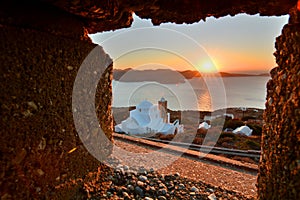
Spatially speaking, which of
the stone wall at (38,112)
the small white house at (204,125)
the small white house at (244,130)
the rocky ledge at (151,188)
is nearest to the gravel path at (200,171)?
the rocky ledge at (151,188)

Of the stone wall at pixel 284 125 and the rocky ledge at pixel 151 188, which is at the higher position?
the stone wall at pixel 284 125

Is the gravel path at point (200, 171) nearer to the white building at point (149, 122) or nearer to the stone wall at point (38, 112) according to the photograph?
the stone wall at point (38, 112)

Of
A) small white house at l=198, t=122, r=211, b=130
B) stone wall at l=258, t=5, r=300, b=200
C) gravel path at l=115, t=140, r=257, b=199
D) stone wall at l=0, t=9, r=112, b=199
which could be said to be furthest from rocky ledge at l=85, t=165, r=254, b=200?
small white house at l=198, t=122, r=211, b=130

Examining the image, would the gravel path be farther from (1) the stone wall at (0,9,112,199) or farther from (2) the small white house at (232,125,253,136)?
(2) the small white house at (232,125,253,136)

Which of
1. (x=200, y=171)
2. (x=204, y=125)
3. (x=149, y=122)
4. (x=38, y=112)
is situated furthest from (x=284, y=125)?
(x=204, y=125)

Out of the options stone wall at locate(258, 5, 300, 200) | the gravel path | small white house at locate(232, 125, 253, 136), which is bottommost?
the gravel path

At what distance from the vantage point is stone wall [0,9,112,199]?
1.05 m

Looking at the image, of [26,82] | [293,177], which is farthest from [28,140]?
[293,177]

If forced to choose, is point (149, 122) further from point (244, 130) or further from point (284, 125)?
point (284, 125)

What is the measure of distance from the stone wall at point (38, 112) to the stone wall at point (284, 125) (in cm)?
102

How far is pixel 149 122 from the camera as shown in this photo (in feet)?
15.1

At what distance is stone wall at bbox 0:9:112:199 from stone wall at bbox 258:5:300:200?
1.02m

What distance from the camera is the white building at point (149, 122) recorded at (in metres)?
4.52

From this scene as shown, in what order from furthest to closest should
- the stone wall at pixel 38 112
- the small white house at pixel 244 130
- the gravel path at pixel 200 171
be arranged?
1. the small white house at pixel 244 130
2. the gravel path at pixel 200 171
3. the stone wall at pixel 38 112
